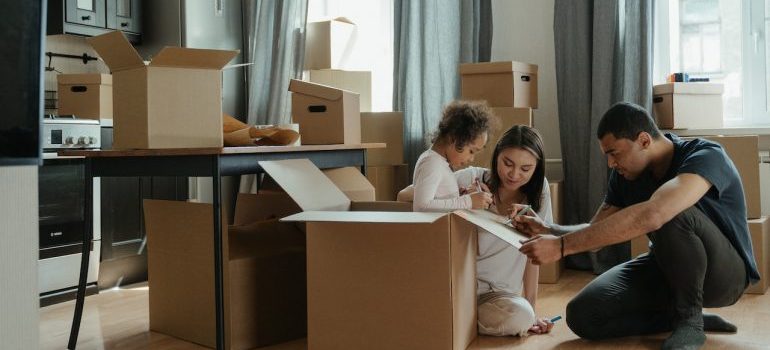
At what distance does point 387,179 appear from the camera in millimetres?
4105

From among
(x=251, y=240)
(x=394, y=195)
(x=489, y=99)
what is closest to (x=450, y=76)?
(x=489, y=99)

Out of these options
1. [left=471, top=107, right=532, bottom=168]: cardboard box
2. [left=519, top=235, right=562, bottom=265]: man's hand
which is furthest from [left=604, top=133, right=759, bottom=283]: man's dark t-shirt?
[left=471, top=107, right=532, bottom=168]: cardboard box

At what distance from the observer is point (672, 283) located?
2.40 m

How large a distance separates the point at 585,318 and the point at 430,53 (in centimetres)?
208

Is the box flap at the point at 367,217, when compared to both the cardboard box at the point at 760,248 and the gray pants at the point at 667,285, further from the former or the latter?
the cardboard box at the point at 760,248

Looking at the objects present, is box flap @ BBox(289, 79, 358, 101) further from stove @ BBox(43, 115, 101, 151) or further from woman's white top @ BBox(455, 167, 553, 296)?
stove @ BBox(43, 115, 101, 151)

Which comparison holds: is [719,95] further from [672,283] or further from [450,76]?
[672,283]

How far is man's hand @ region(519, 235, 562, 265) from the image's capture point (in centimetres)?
215

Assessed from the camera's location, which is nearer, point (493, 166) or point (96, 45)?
point (96, 45)

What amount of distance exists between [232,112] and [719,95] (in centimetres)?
269

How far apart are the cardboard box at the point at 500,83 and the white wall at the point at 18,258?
2.64m

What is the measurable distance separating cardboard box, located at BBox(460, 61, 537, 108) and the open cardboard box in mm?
1545

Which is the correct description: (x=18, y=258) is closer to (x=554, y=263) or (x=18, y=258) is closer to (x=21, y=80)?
(x=21, y=80)

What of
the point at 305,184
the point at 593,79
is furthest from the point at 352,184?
the point at 593,79
